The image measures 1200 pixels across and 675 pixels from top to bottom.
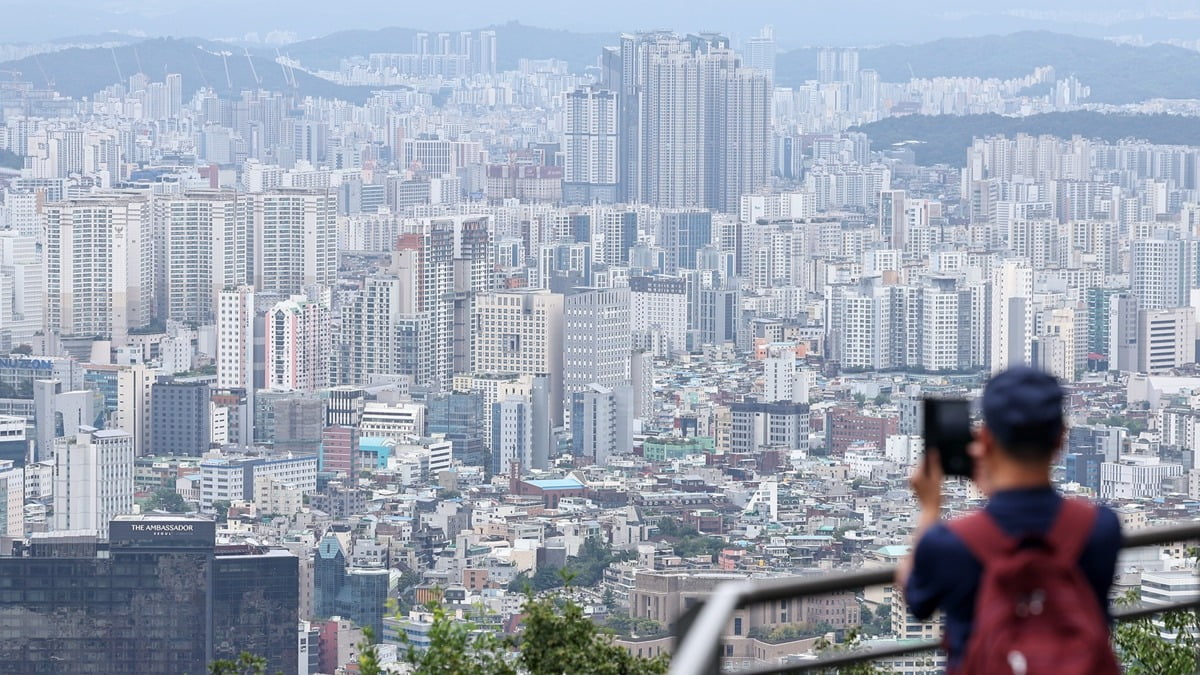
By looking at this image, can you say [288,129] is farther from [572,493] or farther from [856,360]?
[572,493]

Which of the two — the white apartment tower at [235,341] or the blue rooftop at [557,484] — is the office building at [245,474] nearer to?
the blue rooftop at [557,484]

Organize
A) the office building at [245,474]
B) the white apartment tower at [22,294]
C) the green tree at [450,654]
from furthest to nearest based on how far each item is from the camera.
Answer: the white apartment tower at [22,294]
the office building at [245,474]
the green tree at [450,654]

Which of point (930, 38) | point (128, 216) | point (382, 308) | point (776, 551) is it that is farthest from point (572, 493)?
point (930, 38)

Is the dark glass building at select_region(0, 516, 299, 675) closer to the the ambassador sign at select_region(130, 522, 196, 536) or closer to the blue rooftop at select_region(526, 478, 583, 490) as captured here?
the the ambassador sign at select_region(130, 522, 196, 536)

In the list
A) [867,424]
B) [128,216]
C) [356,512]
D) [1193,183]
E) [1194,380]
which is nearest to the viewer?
[356,512]

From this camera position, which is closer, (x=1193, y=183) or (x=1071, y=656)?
(x=1071, y=656)

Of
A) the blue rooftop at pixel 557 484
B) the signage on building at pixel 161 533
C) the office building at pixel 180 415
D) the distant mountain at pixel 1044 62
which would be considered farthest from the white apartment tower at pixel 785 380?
the distant mountain at pixel 1044 62
